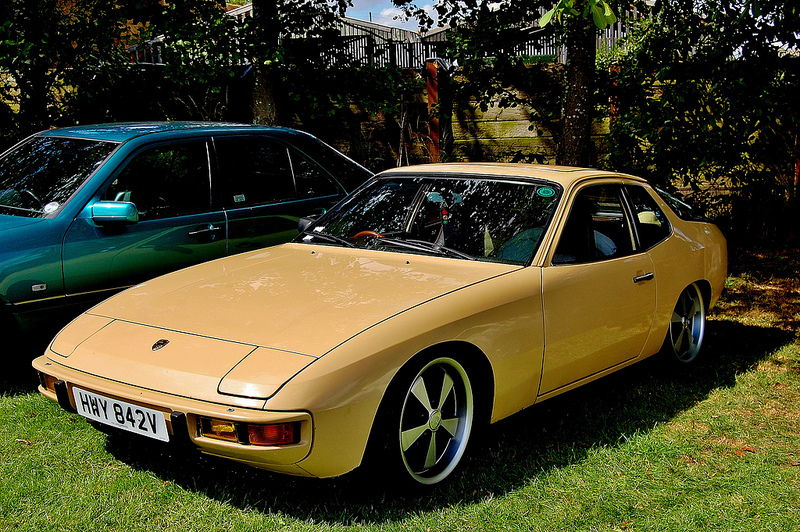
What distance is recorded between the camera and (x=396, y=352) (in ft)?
10.1

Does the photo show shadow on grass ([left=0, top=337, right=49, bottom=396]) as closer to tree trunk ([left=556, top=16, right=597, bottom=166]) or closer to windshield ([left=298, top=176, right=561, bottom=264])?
windshield ([left=298, top=176, right=561, bottom=264])

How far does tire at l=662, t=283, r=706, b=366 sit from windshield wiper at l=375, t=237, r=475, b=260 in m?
1.72

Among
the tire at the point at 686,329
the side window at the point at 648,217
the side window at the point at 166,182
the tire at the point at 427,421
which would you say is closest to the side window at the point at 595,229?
the side window at the point at 648,217

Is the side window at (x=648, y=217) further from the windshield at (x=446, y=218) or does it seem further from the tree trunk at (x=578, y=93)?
the tree trunk at (x=578, y=93)

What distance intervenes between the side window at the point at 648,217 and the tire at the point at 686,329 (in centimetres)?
51

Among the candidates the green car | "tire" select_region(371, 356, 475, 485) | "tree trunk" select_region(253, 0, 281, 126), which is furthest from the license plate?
"tree trunk" select_region(253, 0, 281, 126)

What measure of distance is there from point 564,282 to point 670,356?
1.54m

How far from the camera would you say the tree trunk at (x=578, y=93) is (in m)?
7.71

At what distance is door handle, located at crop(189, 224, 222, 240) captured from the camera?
529cm

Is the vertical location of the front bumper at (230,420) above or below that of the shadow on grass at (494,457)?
above

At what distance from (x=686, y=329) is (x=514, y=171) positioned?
1744 millimetres

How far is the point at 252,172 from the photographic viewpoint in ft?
18.9

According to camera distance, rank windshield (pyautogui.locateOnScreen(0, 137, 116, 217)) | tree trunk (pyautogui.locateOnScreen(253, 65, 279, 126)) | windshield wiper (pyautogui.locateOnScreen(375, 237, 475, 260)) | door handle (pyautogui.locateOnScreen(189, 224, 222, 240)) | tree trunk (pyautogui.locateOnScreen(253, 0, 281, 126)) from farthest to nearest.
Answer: tree trunk (pyautogui.locateOnScreen(253, 65, 279, 126)), tree trunk (pyautogui.locateOnScreen(253, 0, 281, 126)), door handle (pyautogui.locateOnScreen(189, 224, 222, 240)), windshield (pyautogui.locateOnScreen(0, 137, 116, 217)), windshield wiper (pyautogui.locateOnScreen(375, 237, 475, 260))

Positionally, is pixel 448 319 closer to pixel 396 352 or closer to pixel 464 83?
pixel 396 352
